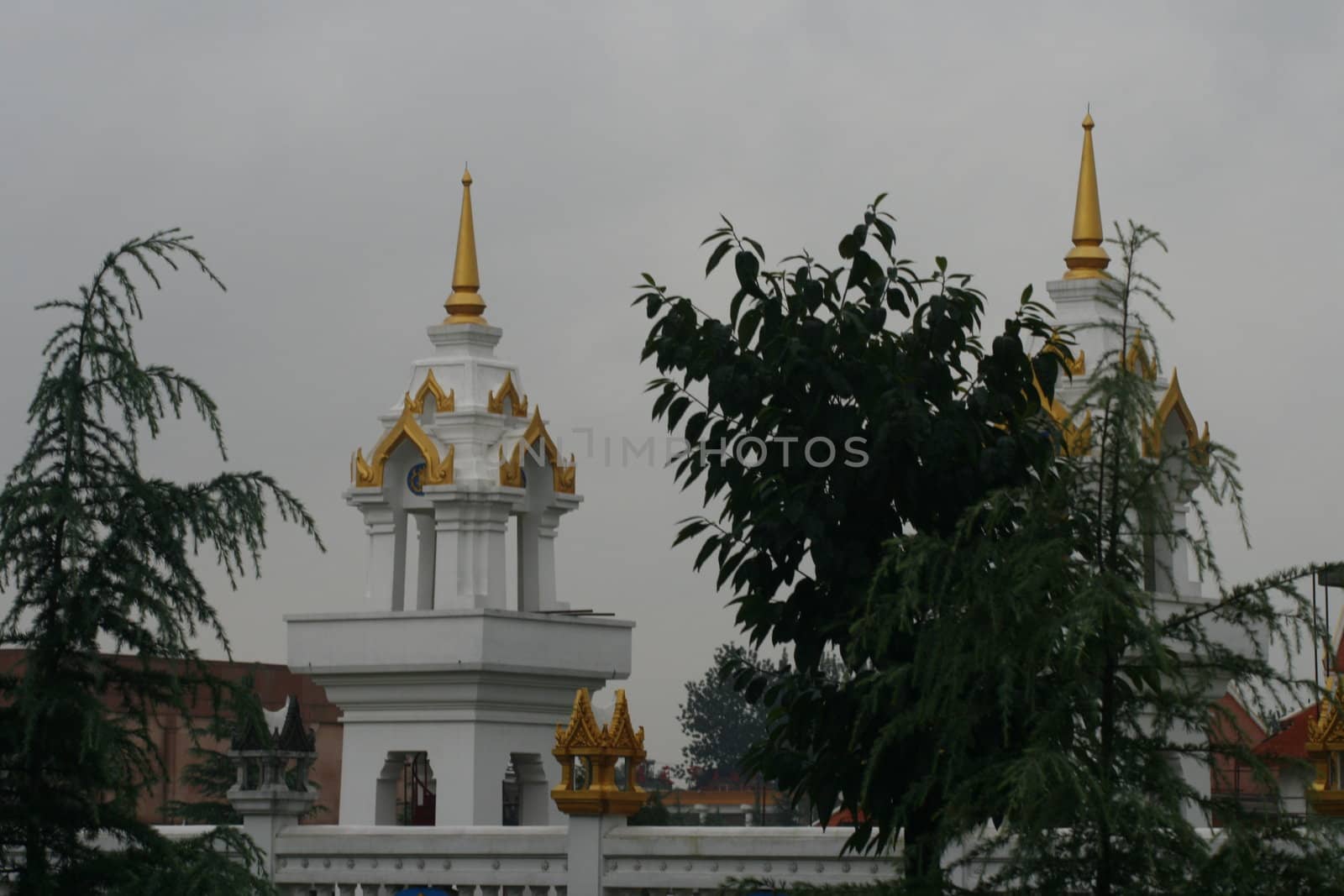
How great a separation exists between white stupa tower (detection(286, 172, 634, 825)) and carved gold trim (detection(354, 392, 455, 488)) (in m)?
0.02

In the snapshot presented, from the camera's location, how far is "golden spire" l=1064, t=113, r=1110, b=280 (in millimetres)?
25969

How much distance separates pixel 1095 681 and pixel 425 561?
18.0 m

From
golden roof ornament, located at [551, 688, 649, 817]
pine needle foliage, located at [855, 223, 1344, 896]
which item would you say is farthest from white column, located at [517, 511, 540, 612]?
pine needle foliage, located at [855, 223, 1344, 896]

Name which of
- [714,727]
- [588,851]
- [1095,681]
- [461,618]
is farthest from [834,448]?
[714,727]

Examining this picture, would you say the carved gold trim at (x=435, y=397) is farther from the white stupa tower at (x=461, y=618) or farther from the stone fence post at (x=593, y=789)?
the stone fence post at (x=593, y=789)

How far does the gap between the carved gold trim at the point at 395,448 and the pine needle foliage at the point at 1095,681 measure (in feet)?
52.1

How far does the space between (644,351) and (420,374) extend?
14.8 m

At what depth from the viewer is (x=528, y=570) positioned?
1072 inches

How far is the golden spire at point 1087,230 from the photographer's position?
85.2ft

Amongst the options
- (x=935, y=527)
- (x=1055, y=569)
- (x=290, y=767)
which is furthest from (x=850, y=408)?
(x=290, y=767)

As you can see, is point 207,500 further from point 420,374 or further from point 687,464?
point 420,374

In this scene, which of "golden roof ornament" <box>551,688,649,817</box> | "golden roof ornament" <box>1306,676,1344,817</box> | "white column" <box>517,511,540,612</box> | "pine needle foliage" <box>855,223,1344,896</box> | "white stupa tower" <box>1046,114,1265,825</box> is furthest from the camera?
"white column" <box>517,511,540,612</box>

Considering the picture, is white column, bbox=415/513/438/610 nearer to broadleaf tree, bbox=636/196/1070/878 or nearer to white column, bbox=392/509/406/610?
white column, bbox=392/509/406/610

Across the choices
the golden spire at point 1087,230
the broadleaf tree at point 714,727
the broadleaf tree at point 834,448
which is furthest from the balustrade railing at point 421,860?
the broadleaf tree at point 714,727
